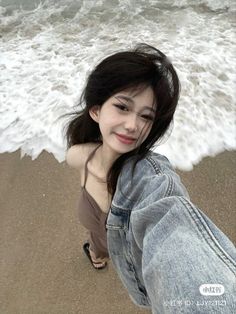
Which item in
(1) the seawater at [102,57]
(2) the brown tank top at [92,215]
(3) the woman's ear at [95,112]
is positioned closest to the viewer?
(3) the woman's ear at [95,112]

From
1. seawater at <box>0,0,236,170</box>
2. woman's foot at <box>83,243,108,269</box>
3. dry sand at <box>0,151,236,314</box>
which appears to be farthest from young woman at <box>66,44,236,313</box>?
seawater at <box>0,0,236,170</box>

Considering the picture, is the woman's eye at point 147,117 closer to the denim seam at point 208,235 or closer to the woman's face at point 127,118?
the woman's face at point 127,118

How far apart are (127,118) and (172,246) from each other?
2.05 feet

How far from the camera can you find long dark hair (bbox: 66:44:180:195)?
1.32 m

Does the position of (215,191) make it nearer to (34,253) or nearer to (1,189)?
(34,253)

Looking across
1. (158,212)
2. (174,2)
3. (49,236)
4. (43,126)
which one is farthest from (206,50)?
(158,212)

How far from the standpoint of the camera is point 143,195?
1.20 metres

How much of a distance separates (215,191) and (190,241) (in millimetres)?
1983

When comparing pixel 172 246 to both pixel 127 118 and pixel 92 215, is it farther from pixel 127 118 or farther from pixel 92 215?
pixel 92 215

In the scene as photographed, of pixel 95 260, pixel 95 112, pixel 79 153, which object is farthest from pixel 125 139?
pixel 95 260

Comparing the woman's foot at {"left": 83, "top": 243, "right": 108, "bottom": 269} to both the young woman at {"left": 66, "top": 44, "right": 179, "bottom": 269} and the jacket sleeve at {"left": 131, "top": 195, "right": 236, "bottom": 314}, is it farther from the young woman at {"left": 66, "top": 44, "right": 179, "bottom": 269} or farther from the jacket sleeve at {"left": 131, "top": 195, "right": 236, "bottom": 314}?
the jacket sleeve at {"left": 131, "top": 195, "right": 236, "bottom": 314}

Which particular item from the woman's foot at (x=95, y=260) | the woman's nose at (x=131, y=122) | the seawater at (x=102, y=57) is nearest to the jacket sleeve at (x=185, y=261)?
the woman's nose at (x=131, y=122)

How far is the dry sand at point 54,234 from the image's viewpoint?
2230 mm

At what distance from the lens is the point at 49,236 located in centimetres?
253
